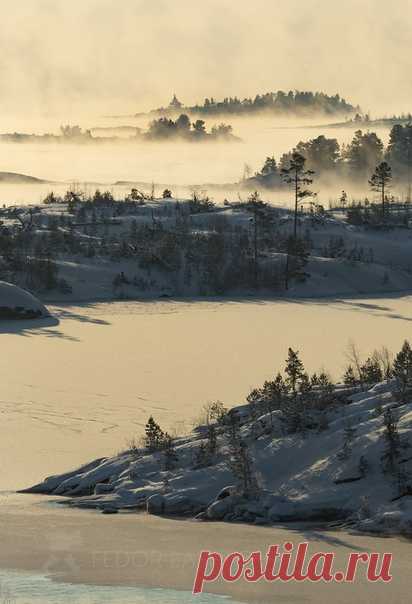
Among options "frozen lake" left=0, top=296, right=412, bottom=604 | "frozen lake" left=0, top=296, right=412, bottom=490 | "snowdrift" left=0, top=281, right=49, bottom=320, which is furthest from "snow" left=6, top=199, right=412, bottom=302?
"snowdrift" left=0, top=281, right=49, bottom=320

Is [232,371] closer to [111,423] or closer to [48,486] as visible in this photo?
[111,423]

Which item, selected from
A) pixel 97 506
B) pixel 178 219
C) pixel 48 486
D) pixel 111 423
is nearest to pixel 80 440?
pixel 111 423

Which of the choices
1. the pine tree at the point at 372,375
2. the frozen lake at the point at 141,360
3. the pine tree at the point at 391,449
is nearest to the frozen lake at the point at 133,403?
the frozen lake at the point at 141,360

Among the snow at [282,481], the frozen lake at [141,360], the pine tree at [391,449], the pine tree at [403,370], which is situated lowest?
the frozen lake at [141,360]

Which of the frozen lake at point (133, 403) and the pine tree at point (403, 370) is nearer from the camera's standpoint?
the frozen lake at point (133, 403)

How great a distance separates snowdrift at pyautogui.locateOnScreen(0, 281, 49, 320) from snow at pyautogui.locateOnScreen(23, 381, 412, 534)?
2853 cm

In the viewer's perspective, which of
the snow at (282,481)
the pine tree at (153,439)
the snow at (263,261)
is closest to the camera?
the snow at (282,481)

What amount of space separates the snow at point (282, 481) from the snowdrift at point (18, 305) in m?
28.5

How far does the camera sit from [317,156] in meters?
136

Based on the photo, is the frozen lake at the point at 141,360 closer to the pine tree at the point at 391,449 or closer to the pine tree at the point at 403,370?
the pine tree at the point at 403,370

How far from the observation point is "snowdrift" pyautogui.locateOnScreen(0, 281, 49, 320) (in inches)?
1891

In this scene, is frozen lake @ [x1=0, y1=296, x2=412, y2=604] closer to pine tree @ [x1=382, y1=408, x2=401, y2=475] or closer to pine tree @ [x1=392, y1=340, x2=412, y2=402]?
pine tree @ [x1=382, y1=408, x2=401, y2=475]

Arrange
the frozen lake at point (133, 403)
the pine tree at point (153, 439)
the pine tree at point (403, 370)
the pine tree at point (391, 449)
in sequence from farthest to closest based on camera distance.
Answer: the pine tree at point (153, 439) < the pine tree at point (403, 370) < the pine tree at point (391, 449) < the frozen lake at point (133, 403)

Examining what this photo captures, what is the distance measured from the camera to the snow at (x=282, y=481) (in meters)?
16.5
